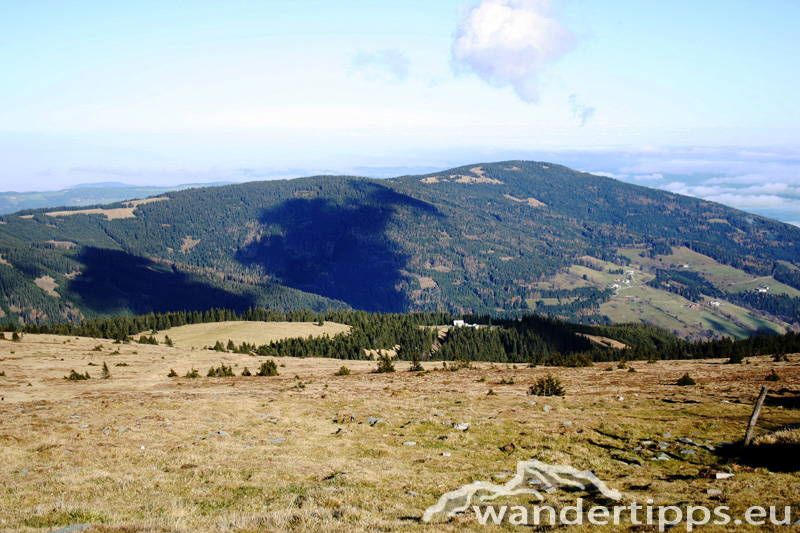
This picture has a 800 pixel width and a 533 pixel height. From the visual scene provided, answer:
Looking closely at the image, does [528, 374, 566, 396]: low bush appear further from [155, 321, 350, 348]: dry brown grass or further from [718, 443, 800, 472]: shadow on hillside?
[155, 321, 350, 348]: dry brown grass

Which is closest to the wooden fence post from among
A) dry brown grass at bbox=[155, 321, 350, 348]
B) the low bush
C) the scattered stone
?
the scattered stone

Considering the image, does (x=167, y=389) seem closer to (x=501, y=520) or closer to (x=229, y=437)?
(x=229, y=437)

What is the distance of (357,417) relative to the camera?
32000 millimetres

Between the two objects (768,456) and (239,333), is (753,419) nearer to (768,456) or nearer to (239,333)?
(768,456)

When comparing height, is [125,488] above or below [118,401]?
above

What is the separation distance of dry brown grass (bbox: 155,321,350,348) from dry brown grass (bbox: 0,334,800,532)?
93062 mm

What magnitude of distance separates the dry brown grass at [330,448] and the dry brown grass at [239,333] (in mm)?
93062

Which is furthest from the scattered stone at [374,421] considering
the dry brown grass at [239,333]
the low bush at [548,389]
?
the dry brown grass at [239,333]

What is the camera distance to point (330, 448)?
981 inches

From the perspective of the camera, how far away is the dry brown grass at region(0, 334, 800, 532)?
15375 millimetres

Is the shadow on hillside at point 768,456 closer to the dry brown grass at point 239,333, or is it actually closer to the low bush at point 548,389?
the low bush at point 548,389

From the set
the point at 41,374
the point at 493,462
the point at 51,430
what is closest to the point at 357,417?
the point at 493,462

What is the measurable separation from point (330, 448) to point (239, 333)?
5332 inches

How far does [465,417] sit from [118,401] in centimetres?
2782
